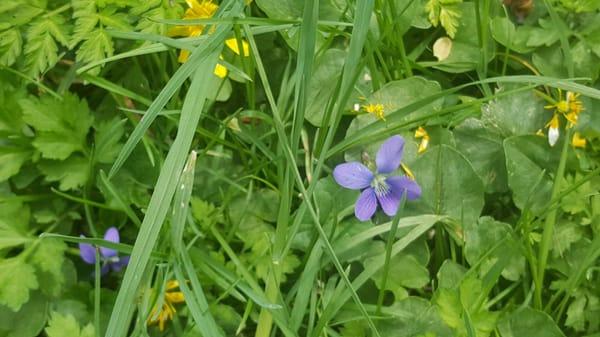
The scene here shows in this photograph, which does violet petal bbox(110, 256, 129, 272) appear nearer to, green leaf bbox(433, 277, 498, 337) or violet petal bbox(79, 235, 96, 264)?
violet petal bbox(79, 235, 96, 264)

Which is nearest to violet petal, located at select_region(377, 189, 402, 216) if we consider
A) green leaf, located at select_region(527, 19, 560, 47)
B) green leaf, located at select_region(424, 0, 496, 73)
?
green leaf, located at select_region(424, 0, 496, 73)

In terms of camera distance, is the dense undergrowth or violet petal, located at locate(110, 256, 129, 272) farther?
violet petal, located at locate(110, 256, 129, 272)

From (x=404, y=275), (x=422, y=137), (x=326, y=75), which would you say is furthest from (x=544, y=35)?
(x=404, y=275)

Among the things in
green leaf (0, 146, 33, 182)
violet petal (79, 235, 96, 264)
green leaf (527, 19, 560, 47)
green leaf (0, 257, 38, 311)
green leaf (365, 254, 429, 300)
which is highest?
green leaf (527, 19, 560, 47)

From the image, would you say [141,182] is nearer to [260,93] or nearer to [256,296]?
[260,93]

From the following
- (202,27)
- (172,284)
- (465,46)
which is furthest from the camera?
(465,46)

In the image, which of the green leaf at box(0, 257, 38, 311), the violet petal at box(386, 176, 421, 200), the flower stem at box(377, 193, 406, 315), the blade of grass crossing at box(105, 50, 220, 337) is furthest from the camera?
the violet petal at box(386, 176, 421, 200)

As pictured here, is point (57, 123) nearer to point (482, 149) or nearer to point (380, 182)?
point (380, 182)

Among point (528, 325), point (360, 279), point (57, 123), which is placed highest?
point (57, 123)
